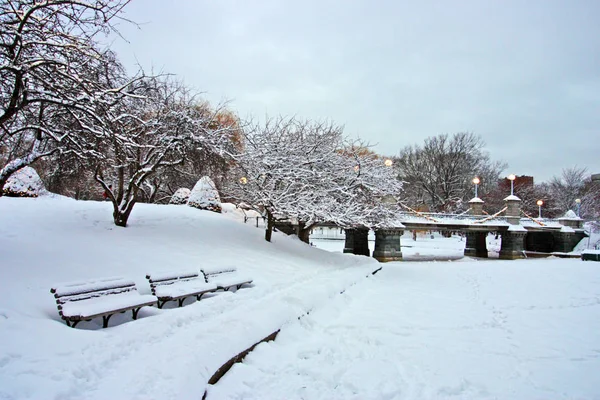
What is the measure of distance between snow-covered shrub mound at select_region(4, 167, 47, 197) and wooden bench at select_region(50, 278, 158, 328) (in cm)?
1198

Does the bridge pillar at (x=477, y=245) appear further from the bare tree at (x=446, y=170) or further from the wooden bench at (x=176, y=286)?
the wooden bench at (x=176, y=286)

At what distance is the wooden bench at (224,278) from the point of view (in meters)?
9.39

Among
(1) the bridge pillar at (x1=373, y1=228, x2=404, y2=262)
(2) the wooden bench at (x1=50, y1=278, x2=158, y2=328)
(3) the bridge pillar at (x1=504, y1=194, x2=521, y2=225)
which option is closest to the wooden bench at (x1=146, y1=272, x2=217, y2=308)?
(2) the wooden bench at (x1=50, y1=278, x2=158, y2=328)

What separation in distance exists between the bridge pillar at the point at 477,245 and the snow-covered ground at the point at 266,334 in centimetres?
2643

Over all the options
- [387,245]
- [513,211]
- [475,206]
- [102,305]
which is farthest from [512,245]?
[102,305]

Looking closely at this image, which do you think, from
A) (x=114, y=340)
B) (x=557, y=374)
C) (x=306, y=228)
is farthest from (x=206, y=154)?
(x=557, y=374)

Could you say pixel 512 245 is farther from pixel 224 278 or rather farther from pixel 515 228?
pixel 224 278

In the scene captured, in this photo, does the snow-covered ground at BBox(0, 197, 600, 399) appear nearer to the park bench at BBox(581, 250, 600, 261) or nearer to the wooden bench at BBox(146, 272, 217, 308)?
the wooden bench at BBox(146, 272, 217, 308)

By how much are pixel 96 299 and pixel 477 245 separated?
39.4 metres

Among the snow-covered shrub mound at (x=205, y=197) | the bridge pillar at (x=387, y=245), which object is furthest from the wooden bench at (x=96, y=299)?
the bridge pillar at (x=387, y=245)

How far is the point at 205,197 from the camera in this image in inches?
821

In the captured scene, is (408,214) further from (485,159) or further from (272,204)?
(485,159)

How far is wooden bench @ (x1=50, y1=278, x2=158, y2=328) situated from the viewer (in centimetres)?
566

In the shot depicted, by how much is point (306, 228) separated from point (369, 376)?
15840mm
